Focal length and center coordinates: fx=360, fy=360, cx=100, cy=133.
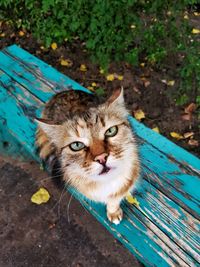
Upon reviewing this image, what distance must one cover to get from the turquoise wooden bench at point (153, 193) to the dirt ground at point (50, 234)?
1.29 feet

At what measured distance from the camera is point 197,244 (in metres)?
2.20

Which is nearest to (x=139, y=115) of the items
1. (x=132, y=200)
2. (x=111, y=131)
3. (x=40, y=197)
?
(x=40, y=197)

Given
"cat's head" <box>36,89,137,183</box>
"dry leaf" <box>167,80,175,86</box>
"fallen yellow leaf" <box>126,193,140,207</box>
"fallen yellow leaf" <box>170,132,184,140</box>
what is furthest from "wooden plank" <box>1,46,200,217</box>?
"dry leaf" <box>167,80,175,86</box>

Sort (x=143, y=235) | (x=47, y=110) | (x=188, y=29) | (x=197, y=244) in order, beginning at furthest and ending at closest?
(x=188, y=29) → (x=47, y=110) → (x=143, y=235) → (x=197, y=244)

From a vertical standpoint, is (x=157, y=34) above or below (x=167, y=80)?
above

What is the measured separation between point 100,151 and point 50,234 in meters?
1.28

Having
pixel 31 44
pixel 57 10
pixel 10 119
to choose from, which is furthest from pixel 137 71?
pixel 10 119

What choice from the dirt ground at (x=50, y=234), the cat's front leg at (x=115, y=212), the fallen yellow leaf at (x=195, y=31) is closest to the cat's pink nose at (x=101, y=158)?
the cat's front leg at (x=115, y=212)

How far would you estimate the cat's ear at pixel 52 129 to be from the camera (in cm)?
212

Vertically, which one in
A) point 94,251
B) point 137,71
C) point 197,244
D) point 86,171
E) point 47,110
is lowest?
point 94,251

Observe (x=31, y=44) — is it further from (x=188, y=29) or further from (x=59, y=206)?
(x=59, y=206)

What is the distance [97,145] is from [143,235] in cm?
74

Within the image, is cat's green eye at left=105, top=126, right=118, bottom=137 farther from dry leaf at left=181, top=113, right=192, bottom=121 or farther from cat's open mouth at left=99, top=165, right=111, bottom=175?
dry leaf at left=181, top=113, right=192, bottom=121

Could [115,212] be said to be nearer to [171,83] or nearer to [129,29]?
[171,83]
